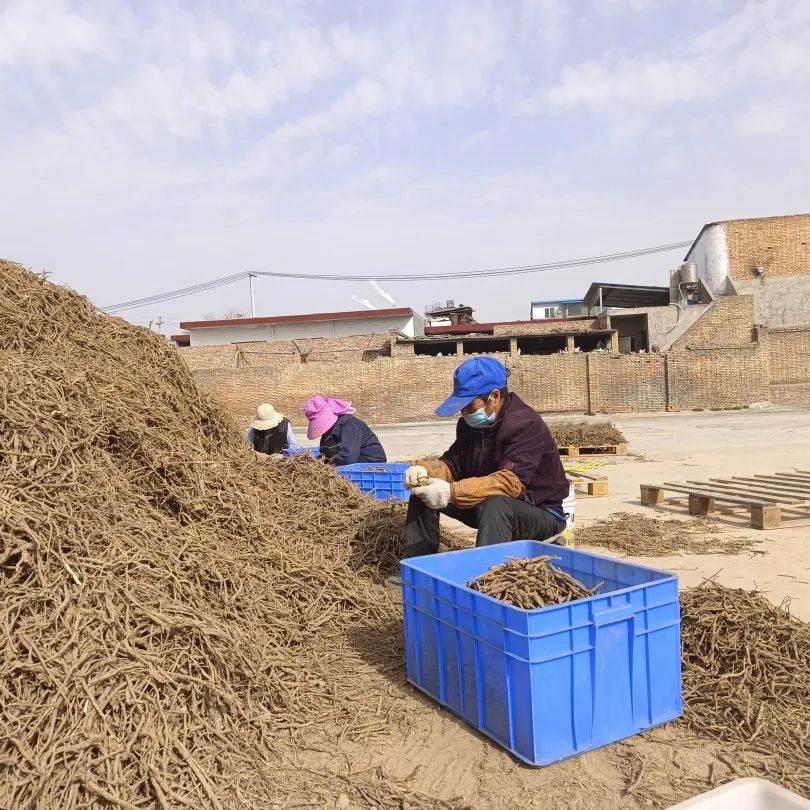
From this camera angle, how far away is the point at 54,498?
9.46ft

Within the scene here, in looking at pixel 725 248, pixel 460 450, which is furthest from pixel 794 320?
pixel 460 450

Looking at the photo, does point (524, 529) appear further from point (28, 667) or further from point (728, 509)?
point (728, 509)

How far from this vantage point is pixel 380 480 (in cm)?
585

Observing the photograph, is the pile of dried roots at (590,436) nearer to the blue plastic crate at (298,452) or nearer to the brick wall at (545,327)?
the blue plastic crate at (298,452)

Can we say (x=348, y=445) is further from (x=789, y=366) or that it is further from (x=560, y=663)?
(x=789, y=366)

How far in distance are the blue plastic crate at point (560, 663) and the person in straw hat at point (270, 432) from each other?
4.63 metres

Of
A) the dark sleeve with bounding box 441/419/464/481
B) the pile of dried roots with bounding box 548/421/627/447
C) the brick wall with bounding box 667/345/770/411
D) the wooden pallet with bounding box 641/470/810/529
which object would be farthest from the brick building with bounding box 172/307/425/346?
the dark sleeve with bounding box 441/419/464/481

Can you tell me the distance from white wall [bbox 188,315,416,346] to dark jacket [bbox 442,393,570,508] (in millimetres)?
33359

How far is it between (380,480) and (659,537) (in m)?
2.61

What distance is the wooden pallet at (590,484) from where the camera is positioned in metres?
8.83

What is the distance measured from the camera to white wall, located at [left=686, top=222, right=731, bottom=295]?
35719 millimetres

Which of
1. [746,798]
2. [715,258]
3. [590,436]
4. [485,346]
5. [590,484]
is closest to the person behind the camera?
[746,798]

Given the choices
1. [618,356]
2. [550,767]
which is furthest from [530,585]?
[618,356]

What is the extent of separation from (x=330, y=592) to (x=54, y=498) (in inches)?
65.8
